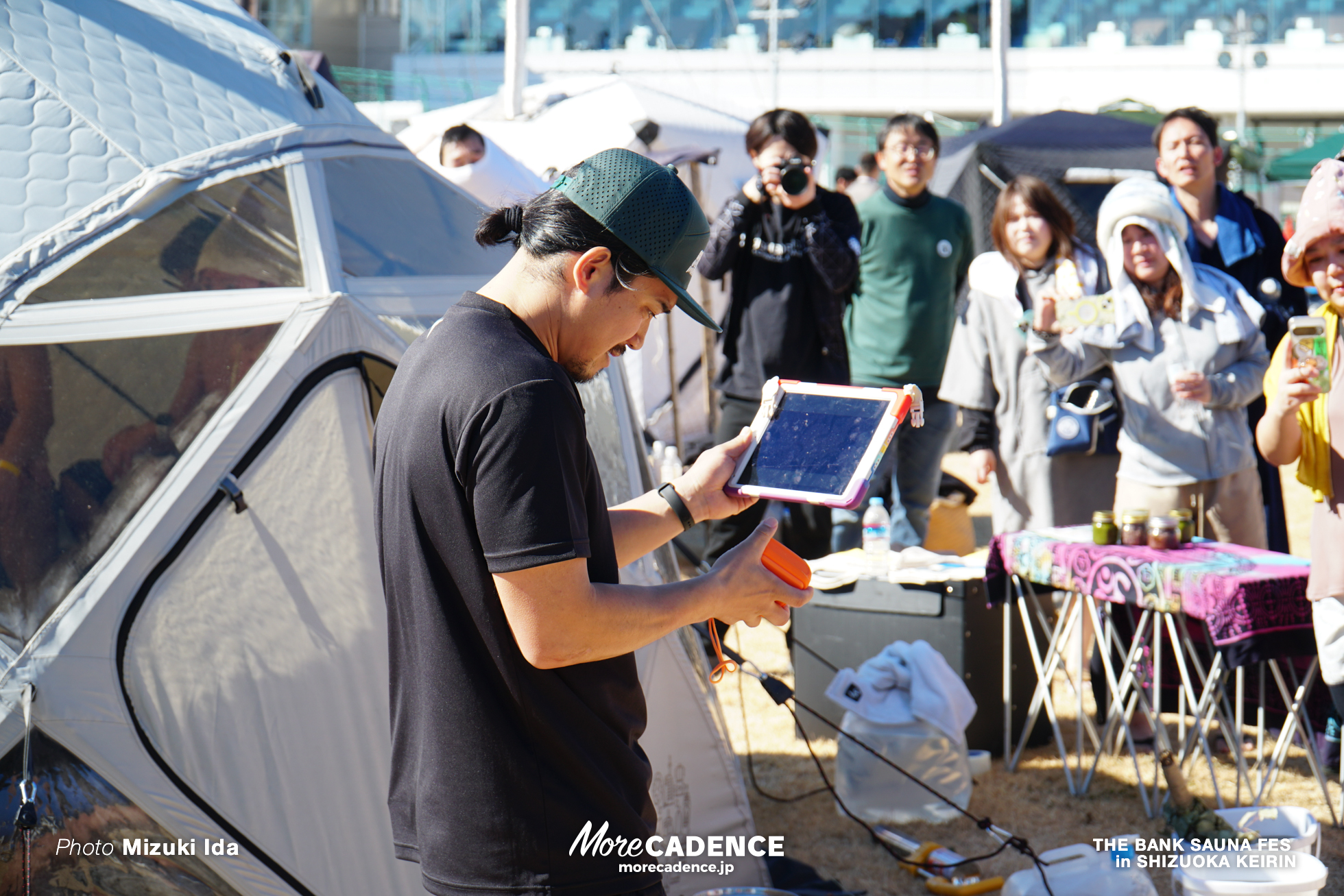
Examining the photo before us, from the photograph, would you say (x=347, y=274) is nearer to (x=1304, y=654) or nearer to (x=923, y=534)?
(x=1304, y=654)

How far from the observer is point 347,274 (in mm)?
2455

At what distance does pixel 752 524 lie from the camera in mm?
4637

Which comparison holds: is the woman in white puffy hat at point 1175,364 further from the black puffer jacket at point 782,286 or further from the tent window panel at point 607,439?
the tent window panel at point 607,439

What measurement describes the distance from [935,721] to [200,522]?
220 cm

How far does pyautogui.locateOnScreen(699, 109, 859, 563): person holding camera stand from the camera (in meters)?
4.52

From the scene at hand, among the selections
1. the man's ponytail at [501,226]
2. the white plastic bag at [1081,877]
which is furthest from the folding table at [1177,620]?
the man's ponytail at [501,226]

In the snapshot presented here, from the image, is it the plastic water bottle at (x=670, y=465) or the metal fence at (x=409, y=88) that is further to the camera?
the metal fence at (x=409, y=88)

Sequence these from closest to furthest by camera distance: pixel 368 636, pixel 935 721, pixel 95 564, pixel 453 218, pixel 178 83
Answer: pixel 95 564 < pixel 368 636 < pixel 178 83 < pixel 453 218 < pixel 935 721

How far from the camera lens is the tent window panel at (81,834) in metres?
1.91

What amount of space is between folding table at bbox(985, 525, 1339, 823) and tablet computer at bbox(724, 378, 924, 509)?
1.58 meters

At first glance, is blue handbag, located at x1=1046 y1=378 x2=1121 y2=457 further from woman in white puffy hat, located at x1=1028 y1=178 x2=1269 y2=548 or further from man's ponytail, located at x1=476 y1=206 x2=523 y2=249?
man's ponytail, located at x1=476 y1=206 x2=523 y2=249

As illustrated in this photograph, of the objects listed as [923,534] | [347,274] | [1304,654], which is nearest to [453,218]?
[347,274]

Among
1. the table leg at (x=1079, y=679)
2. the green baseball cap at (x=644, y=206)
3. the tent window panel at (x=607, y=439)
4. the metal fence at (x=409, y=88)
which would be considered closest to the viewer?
the green baseball cap at (x=644, y=206)

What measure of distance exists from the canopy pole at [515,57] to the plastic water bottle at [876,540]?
246 inches
